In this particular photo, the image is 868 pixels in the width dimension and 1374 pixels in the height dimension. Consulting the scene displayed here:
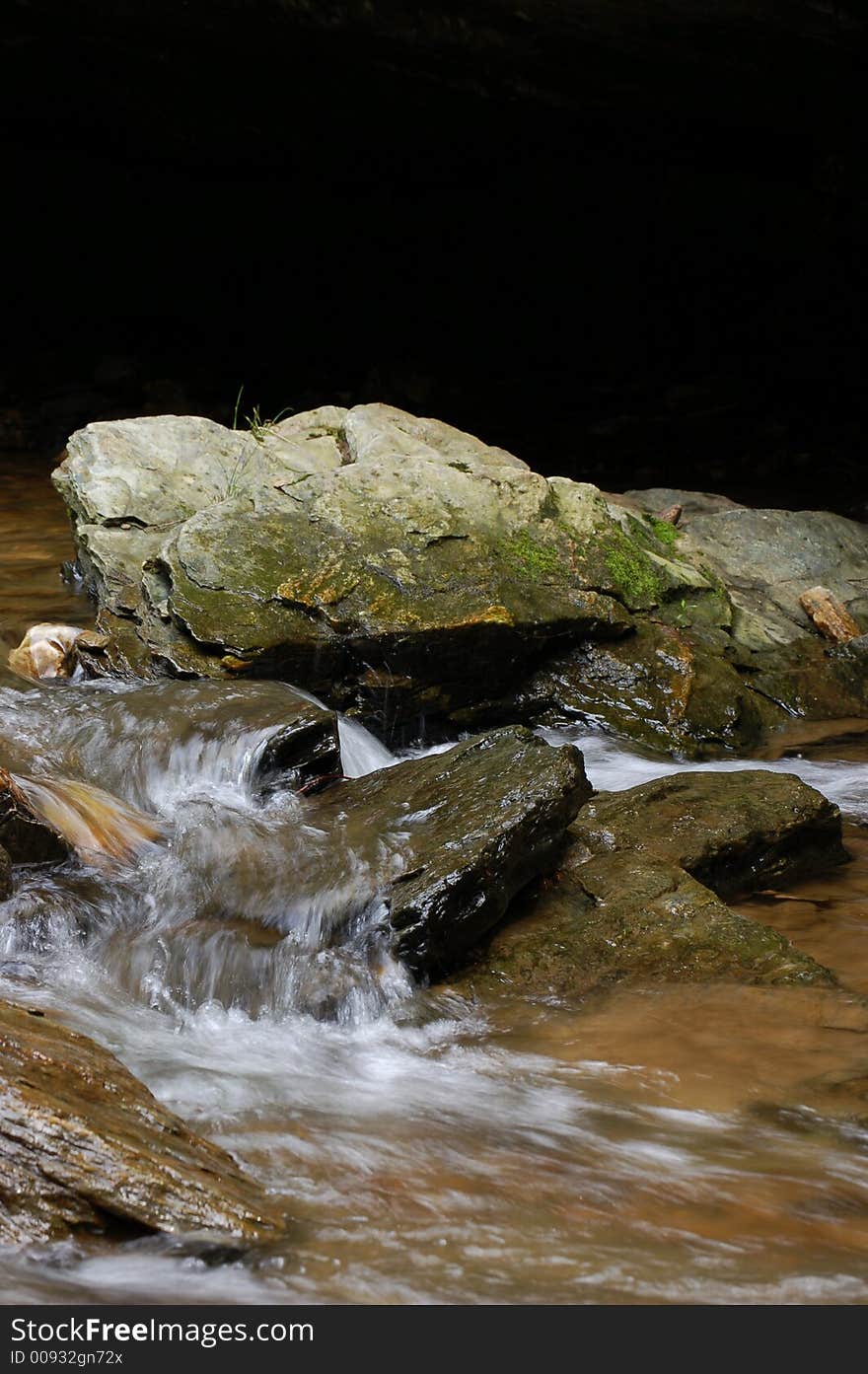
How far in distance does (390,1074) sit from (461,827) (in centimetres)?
95

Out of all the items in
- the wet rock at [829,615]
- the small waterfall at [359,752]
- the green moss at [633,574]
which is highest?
the green moss at [633,574]

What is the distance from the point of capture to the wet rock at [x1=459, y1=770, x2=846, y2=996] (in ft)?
11.7

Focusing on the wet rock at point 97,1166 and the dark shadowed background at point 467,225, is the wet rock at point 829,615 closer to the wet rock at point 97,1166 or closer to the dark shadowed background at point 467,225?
the dark shadowed background at point 467,225

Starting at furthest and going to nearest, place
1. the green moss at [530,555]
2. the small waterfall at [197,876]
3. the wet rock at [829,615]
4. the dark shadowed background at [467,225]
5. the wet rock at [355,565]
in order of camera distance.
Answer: the dark shadowed background at [467,225], the wet rock at [829,615], the green moss at [530,555], the wet rock at [355,565], the small waterfall at [197,876]

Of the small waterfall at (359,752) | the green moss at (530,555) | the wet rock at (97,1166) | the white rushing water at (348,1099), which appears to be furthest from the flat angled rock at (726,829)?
the wet rock at (97,1166)

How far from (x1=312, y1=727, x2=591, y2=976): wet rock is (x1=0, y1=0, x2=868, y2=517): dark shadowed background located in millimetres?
6015

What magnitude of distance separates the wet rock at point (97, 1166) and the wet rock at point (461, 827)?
1.24 meters

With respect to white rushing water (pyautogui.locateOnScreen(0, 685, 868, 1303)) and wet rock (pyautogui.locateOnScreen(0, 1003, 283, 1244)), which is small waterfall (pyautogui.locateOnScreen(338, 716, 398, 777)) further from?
wet rock (pyautogui.locateOnScreen(0, 1003, 283, 1244))

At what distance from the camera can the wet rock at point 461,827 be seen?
3561 mm

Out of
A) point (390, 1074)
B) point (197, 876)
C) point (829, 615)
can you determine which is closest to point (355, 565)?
point (197, 876)

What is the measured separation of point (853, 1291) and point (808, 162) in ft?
34.4

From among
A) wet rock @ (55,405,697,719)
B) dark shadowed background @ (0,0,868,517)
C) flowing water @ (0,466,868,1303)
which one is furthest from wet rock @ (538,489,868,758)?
dark shadowed background @ (0,0,868,517)

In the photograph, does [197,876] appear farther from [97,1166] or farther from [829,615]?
[829,615]

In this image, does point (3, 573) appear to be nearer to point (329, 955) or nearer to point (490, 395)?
point (329, 955)
